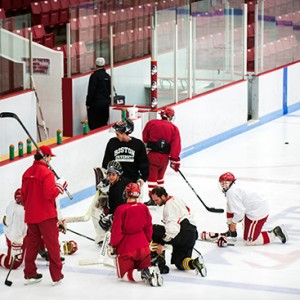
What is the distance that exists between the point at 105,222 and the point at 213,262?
3.43 ft

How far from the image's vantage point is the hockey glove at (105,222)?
10.4 meters

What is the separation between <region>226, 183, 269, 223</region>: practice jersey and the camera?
35.0 ft

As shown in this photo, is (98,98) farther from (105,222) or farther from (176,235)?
(176,235)

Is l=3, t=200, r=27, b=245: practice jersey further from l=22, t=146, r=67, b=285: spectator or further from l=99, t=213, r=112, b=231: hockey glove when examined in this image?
l=99, t=213, r=112, b=231: hockey glove

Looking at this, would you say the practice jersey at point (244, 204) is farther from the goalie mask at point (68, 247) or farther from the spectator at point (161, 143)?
the spectator at point (161, 143)

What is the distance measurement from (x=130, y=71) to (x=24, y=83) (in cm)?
200

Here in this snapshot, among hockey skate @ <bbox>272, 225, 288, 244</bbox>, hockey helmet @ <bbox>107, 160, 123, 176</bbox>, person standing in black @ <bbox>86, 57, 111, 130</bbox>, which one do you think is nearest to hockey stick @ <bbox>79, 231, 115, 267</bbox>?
hockey helmet @ <bbox>107, 160, 123, 176</bbox>

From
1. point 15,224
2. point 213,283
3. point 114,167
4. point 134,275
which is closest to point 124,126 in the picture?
point 114,167

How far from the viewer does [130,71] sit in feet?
51.9

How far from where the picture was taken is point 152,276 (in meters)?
9.44

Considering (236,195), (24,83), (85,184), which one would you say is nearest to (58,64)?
(24,83)

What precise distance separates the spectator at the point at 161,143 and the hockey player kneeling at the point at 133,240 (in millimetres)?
2906

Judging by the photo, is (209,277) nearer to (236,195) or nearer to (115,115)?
(236,195)

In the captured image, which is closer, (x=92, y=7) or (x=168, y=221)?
(x=168, y=221)
